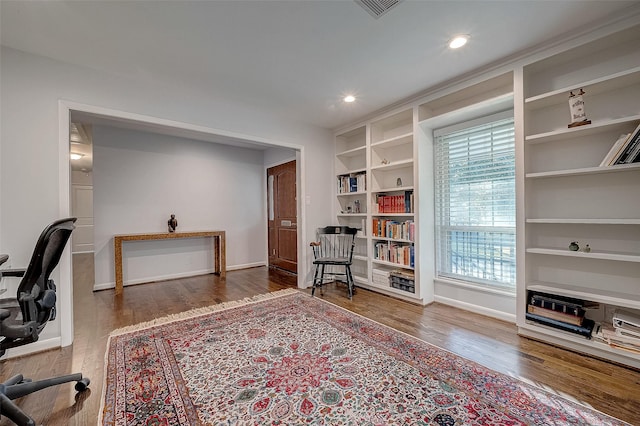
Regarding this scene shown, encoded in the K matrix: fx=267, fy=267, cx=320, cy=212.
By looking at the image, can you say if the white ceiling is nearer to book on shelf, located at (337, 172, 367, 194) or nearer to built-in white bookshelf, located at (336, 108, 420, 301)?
built-in white bookshelf, located at (336, 108, 420, 301)

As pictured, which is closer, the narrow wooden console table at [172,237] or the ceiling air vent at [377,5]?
the ceiling air vent at [377,5]

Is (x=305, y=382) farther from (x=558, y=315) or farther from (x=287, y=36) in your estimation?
(x=287, y=36)

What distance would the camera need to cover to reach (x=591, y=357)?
79.1 inches

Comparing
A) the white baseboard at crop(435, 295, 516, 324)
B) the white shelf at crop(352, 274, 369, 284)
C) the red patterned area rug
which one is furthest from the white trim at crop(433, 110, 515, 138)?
the red patterned area rug

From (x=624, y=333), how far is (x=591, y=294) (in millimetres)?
287

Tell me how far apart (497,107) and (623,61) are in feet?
2.78

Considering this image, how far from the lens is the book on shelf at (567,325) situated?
6.69 ft

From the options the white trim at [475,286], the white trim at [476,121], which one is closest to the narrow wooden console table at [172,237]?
the white trim at [475,286]

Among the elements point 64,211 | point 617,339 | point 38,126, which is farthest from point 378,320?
point 38,126

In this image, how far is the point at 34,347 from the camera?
2.18 m

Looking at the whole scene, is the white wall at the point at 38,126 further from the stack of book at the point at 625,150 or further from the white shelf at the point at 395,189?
the stack of book at the point at 625,150

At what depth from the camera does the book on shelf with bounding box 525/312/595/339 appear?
2039 mm

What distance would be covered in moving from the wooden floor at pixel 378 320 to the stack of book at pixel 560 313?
0.19m

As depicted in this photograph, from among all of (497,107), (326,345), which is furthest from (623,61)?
(326,345)
